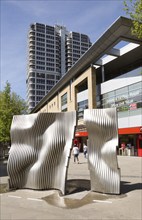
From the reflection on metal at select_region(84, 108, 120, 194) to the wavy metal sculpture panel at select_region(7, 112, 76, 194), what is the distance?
35.5 inches

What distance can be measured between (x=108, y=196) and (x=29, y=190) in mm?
3509

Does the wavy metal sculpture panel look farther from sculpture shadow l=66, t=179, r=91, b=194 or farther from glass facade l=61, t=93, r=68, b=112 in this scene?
glass facade l=61, t=93, r=68, b=112

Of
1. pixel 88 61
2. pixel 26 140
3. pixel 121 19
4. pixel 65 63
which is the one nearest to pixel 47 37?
pixel 65 63

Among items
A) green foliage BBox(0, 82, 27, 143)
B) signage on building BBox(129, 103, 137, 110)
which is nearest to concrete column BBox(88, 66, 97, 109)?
signage on building BBox(129, 103, 137, 110)

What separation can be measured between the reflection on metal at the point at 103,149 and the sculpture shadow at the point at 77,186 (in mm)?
738

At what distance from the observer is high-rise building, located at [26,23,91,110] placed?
405ft

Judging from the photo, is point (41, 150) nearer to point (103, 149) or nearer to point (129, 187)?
point (103, 149)

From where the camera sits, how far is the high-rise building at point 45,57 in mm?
123438

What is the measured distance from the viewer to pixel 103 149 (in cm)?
1122

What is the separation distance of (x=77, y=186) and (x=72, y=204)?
9.96 ft

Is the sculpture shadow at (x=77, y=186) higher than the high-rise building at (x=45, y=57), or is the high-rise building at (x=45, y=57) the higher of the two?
the high-rise building at (x=45, y=57)

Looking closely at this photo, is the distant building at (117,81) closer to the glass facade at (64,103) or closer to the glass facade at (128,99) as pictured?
the glass facade at (128,99)

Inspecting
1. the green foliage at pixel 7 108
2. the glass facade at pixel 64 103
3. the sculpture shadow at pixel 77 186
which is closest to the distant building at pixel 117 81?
the glass facade at pixel 64 103

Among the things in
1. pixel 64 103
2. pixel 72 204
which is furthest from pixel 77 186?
pixel 64 103
